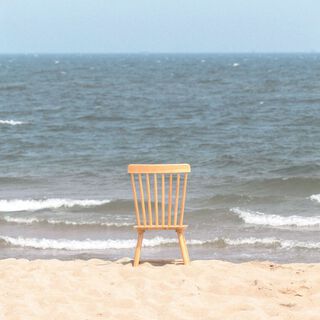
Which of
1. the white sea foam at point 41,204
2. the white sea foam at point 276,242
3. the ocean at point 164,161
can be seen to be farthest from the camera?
the white sea foam at point 41,204

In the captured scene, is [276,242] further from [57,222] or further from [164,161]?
[164,161]

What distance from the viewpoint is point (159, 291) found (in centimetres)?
837

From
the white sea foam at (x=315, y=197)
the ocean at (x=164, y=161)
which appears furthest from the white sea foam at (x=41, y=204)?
Result: the white sea foam at (x=315, y=197)

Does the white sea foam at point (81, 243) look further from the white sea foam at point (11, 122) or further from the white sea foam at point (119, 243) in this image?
the white sea foam at point (11, 122)

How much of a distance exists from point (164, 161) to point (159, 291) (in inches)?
620

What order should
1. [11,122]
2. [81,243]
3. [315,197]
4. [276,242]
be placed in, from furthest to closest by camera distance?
[11,122], [315,197], [81,243], [276,242]

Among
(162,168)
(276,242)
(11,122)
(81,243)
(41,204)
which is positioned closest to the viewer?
(162,168)

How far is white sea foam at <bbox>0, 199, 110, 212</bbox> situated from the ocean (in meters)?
0.02

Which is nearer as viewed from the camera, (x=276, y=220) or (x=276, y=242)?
(x=276, y=242)

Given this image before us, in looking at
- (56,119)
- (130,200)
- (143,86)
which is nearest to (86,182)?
(130,200)

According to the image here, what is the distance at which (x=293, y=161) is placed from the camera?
22422 millimetres

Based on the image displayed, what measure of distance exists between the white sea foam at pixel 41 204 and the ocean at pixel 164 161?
2cm

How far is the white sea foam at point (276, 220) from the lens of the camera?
14844 millimetres

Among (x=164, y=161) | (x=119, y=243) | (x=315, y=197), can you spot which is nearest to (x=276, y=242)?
(x=119, y=243)
